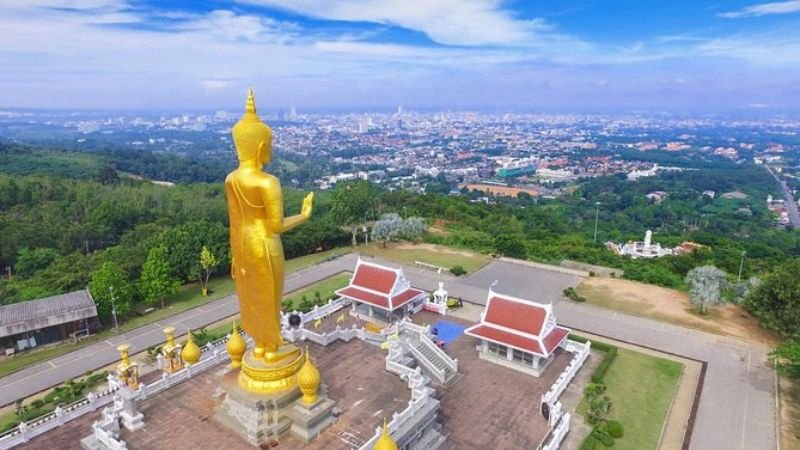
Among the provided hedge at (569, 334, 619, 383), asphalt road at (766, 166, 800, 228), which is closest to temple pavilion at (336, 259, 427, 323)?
hedge at (569, 334, 619, 383)

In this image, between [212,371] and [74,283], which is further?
[74,283]

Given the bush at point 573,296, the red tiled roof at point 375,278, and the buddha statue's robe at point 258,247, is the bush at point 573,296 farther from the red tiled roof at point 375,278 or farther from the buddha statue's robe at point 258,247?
the buddha statue's robe at point 258,247

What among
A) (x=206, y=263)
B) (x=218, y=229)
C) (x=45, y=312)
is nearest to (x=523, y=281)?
(x=206, y=263)

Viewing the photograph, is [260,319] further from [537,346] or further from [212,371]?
[537,346]

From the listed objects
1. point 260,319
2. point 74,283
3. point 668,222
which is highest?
point 260,319

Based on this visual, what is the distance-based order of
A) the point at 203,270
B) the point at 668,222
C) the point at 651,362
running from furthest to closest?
the point at 668,222 < the point at 203,270 < the point at 651,362

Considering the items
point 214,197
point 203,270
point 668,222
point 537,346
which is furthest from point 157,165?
point 537,346

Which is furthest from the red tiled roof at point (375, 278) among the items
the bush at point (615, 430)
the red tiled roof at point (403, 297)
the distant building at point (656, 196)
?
the distant building at point (656, 196)
